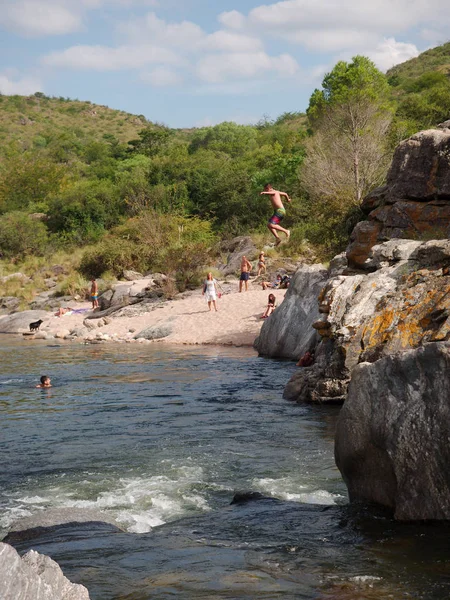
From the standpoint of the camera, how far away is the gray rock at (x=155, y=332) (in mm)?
25875

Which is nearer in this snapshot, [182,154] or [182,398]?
[182,398]

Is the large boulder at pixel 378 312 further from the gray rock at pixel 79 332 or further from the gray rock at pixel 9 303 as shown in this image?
the gray rock at pixel 9 303

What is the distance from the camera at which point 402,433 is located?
6598mm

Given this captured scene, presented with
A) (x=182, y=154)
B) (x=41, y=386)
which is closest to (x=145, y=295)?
(x=41, y=386)

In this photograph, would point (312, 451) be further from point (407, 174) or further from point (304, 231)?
point (304, 231)

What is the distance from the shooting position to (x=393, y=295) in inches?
472

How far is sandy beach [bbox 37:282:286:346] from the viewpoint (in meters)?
24.6

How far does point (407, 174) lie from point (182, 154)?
138ft

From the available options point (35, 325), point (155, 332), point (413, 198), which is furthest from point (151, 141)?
point (413, 198)

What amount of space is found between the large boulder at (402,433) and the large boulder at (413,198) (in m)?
9.81

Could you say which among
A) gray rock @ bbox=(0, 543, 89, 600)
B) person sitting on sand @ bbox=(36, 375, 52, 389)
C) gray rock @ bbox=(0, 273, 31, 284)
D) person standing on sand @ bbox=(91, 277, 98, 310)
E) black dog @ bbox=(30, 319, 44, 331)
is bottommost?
person sitting on sand @ bbox=(36, 375, 52, 389)

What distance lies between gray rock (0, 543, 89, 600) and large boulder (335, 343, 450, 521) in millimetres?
3258

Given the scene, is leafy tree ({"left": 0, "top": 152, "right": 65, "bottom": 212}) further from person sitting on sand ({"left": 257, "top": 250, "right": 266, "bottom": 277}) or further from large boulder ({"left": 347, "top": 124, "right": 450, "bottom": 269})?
large boulder ({"left": 347, "top": 124, "right": 450, "bottom": 269})

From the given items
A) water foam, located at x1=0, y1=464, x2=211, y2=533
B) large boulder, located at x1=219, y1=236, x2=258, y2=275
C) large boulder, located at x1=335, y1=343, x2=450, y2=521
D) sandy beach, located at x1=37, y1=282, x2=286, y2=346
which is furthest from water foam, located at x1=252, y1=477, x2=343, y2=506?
large boulder, located at x1=219, y1=236, x2=258, y2=275
